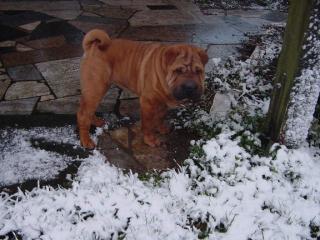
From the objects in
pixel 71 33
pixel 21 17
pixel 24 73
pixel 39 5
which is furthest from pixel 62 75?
pixel 39 5

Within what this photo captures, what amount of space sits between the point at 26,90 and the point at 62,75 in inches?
22.4

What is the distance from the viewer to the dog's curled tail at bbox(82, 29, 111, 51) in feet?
12.2

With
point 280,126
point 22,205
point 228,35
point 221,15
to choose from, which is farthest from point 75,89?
point 221,15

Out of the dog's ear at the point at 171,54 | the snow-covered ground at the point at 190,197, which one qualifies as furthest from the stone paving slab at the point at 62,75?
the dog's ear at the point at 171,54

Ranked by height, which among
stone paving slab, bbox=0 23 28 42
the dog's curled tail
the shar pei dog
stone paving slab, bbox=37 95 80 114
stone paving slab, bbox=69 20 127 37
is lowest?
stone paving slab, bbox=37 95 80 114

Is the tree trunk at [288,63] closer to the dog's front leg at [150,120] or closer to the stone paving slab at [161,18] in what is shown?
the dog's front leg at [150,120]

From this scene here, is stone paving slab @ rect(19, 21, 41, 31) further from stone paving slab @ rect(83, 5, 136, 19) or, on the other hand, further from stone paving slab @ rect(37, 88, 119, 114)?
stone paving slab @ rect(37, 88, 119, 114)

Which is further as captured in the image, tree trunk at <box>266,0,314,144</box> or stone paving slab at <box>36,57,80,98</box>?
stone paving slab at <box>36,57,80,98</box>

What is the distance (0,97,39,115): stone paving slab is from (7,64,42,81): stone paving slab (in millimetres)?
581

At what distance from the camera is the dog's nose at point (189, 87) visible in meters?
3.34

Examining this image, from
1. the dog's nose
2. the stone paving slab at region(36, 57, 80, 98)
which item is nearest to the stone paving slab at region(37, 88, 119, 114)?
the stone paving slab at region(36, 57, 80, 98)

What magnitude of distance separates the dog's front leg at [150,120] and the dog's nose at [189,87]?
468mm

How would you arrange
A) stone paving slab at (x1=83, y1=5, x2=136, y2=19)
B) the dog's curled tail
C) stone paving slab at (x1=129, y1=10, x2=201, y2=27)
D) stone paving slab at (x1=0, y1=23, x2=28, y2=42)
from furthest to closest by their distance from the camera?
stone paving slab at (x1=83, y1=5, x2=136, y2=19), stone paving slab at (x1=129, y1=10, x2=201, y2=27), stone paving slab at (x1=0, y1=23, x2=28, y2=42), the dog's curled tail

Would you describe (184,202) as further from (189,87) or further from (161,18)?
(161,18)
